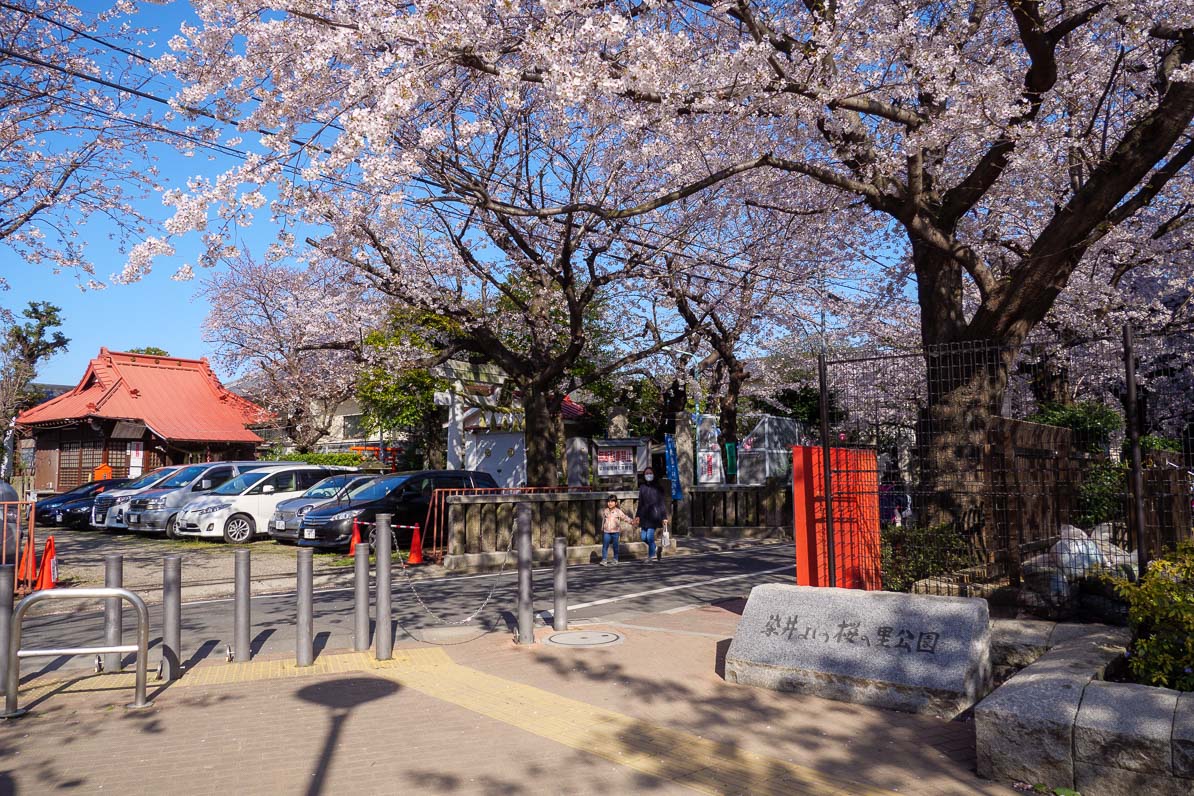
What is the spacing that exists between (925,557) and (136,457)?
34844 millimetres

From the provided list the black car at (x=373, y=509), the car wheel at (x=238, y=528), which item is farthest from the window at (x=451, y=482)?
the car wheel at (x=238, y=528)

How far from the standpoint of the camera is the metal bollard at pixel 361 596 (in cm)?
811

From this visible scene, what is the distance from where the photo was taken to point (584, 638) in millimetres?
8875

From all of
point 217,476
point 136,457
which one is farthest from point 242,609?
point 136,457

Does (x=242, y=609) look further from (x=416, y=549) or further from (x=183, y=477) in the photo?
(x=183, y=477)

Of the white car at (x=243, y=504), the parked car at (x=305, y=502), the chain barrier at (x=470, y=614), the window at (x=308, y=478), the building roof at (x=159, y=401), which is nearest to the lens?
the chain barrier at (x=470, y=614)

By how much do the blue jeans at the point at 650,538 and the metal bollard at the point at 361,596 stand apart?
28.2ft

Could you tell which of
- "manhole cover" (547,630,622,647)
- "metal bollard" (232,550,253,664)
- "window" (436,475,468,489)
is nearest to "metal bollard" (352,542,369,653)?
"metal bollard" (232,550,253,664)

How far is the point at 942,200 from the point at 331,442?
38819 millimetres

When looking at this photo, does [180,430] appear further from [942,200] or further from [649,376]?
[942,200]

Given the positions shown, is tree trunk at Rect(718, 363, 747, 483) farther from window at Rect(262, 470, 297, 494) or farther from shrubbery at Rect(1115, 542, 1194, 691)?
shrubbery at Rect(1115, 542, 1194, 691)

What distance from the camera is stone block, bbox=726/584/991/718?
245 inches

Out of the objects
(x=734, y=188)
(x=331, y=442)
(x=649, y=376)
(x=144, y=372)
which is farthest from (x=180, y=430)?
(x=734, y=188)

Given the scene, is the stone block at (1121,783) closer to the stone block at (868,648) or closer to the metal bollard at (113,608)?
the stone block at (868,648)
